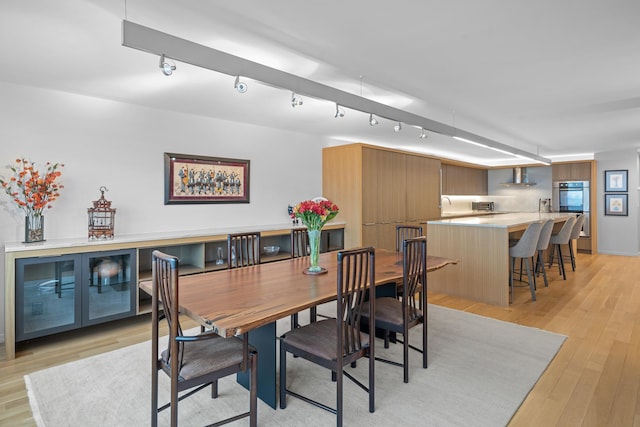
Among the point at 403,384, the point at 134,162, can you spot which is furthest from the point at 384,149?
the point at 403,384

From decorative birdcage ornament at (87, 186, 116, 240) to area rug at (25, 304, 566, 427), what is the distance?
1239mm

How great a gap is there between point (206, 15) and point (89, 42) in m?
0.98

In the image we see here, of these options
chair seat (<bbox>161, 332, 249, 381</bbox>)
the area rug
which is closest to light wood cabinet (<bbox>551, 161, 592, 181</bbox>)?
the area rug

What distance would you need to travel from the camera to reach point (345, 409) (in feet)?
7.11

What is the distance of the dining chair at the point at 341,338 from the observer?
1941 millimetres

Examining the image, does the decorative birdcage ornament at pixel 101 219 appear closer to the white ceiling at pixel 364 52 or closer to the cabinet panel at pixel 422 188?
the white ceiling at pixel 364 52

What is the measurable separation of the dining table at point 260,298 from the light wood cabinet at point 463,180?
567cm

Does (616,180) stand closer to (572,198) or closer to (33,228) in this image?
(572,198)

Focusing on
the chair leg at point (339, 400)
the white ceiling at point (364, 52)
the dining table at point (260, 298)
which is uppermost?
the white ceiling at point (364, 52)

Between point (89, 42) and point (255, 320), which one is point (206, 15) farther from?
point (255, 320)

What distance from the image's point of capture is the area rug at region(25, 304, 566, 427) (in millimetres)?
2080

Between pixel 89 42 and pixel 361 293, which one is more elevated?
pixel 89 42

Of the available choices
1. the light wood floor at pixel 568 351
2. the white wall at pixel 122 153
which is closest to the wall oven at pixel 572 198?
the light wood floor at pixel 568 351

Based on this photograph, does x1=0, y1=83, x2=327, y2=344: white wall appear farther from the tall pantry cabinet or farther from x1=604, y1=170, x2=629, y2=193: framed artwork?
x1=604, y1=170, x2=629, y2=193: framed artwork
